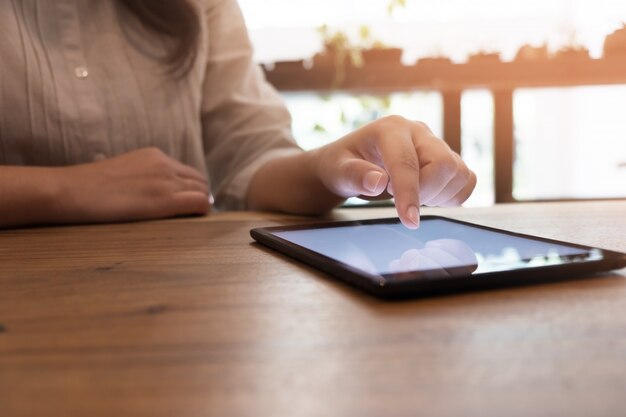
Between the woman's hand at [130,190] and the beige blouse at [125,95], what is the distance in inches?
5.0

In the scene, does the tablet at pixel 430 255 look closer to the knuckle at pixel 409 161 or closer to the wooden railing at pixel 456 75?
the knuckle at pixel 409 161

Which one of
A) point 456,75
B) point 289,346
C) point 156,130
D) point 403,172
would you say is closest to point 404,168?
point 403,172

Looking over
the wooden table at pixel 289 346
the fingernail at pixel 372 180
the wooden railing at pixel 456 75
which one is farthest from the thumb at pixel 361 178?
the wooden railing at pixel 456 75

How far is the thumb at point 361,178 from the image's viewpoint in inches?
19.9

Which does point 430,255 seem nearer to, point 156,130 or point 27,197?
point 27,197

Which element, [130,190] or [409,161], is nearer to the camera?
[409,161]

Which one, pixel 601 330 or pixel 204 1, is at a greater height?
pixel 204 1

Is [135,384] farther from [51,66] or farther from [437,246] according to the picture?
[51,66]

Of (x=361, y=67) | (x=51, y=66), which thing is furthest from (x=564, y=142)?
(x=51, y=66)

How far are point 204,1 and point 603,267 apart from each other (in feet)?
2.57

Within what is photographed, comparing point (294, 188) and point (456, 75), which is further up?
point (456, 75)

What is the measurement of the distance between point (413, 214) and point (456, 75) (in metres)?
1.23

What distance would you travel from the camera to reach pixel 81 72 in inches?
31.9

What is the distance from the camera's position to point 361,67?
159 centimetres
